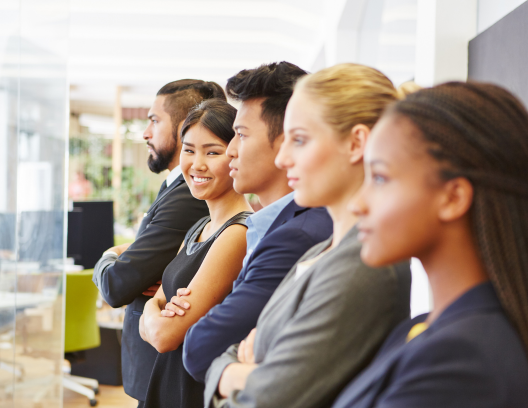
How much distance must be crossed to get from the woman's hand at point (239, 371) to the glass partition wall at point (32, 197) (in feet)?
5.39

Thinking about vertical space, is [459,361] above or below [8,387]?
above

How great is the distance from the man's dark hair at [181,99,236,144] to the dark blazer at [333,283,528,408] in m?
1.24

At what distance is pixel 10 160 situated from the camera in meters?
2.40

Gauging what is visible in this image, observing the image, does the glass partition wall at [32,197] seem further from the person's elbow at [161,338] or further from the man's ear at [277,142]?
the man's ear at [277,142]

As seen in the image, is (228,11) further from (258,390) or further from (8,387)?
(258,390)

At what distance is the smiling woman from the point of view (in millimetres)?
1566

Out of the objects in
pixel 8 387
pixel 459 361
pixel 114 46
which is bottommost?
pixel 8 387

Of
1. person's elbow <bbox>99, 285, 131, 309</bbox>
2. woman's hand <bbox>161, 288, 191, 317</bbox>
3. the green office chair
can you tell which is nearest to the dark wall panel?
woman's hand <bbox>161, 288, 191, 317</bbox>

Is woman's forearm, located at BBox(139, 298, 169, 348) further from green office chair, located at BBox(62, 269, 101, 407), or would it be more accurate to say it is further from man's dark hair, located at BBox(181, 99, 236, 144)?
green office chair, located at BBox(62, 269, 101, 407)

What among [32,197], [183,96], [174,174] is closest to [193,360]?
[174,174]

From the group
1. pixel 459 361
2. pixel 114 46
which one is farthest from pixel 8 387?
pixel 114 46

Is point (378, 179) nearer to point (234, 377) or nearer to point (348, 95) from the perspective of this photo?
point (348, 95)

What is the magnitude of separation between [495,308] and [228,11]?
22.3ft

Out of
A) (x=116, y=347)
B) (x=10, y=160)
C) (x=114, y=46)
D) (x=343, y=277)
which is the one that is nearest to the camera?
(x=343, y=277)
